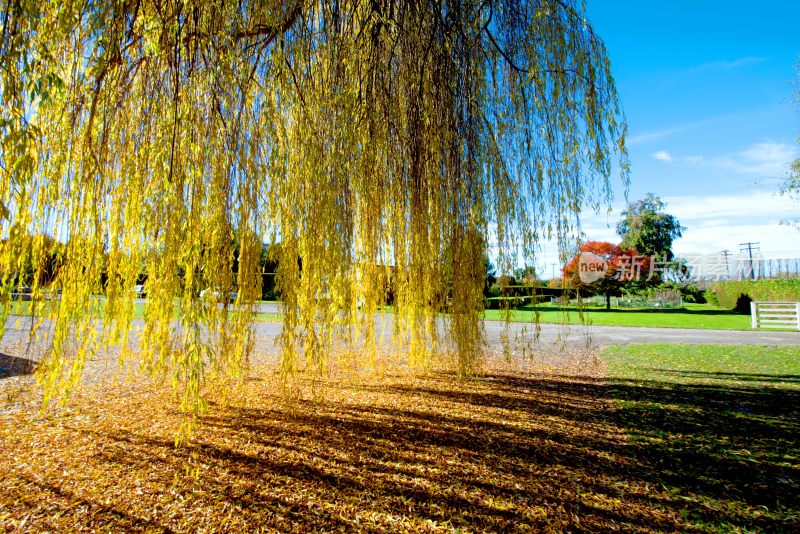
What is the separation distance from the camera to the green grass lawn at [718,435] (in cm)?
237

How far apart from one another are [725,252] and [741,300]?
10737mm

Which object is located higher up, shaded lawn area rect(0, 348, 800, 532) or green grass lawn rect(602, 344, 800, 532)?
shaded lawn area rect(0, 348, 800, 532)

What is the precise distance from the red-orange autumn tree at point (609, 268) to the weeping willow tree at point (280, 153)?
17.7 meters

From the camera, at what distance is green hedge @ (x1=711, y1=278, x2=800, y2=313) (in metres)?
16.2

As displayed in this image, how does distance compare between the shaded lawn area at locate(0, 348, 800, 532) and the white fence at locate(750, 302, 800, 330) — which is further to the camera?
the white fence at locate(750, 302, 800, 330)

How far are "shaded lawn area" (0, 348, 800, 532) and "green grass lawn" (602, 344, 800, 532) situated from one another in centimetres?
2

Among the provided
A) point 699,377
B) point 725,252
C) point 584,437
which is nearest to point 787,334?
point 699,377

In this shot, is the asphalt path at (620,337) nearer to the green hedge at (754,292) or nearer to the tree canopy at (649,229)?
the green hedge at (754,292)

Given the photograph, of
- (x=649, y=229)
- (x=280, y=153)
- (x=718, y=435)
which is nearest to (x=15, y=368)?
(x=280, y=153)

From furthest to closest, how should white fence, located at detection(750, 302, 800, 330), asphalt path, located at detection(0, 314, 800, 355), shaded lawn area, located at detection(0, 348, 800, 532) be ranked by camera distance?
white fence, located at detection(750, 302, 800, 330), asphalt path, located at detection(0, 314, 800, 355), shaded lawn area, located at detection(0, 348, 800, 532)

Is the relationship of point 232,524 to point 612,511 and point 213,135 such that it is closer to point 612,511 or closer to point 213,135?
point 612,511

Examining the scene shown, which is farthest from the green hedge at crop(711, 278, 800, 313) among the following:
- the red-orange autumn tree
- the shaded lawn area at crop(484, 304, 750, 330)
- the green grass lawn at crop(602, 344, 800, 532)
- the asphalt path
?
the green grass lawn at crop(602, 344, 800, 532)

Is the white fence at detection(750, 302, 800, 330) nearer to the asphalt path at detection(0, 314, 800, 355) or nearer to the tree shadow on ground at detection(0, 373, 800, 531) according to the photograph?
the asphalt path at detection(0, 314, 800, 355)

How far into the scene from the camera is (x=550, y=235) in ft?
12.1
